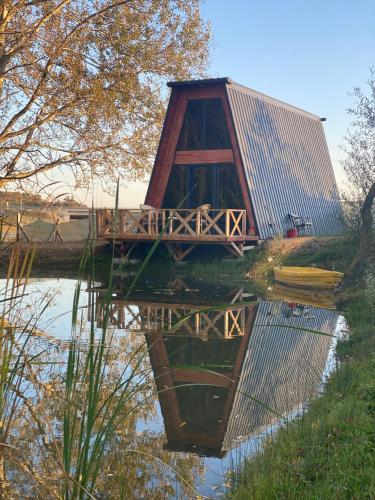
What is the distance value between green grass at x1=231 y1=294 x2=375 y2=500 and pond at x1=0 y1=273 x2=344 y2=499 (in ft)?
1.07

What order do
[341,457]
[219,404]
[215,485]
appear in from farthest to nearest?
[219,404], [215,485], [341,457]

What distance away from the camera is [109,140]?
16.3m

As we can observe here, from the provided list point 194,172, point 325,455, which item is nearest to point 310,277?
point 194,172

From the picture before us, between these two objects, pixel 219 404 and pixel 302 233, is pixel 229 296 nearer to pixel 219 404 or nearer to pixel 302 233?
pixel 219 404

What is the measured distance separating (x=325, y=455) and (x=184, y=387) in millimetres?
2727

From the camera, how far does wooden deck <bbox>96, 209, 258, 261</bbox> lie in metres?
18.6

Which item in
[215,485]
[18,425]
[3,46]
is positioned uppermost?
[3,46]

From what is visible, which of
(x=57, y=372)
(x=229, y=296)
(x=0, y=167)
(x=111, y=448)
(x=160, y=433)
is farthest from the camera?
(x=0, y=167)

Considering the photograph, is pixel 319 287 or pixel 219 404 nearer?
pixel 219 404

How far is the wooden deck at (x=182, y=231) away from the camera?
61.1ft

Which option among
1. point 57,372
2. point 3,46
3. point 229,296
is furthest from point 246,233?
point 57,372

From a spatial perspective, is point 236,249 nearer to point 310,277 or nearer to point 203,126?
point 310,277

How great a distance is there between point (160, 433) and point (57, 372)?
202cm

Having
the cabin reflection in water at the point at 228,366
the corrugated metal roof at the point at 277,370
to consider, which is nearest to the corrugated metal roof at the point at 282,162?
the cabin reflection in water at the point at 228,366
